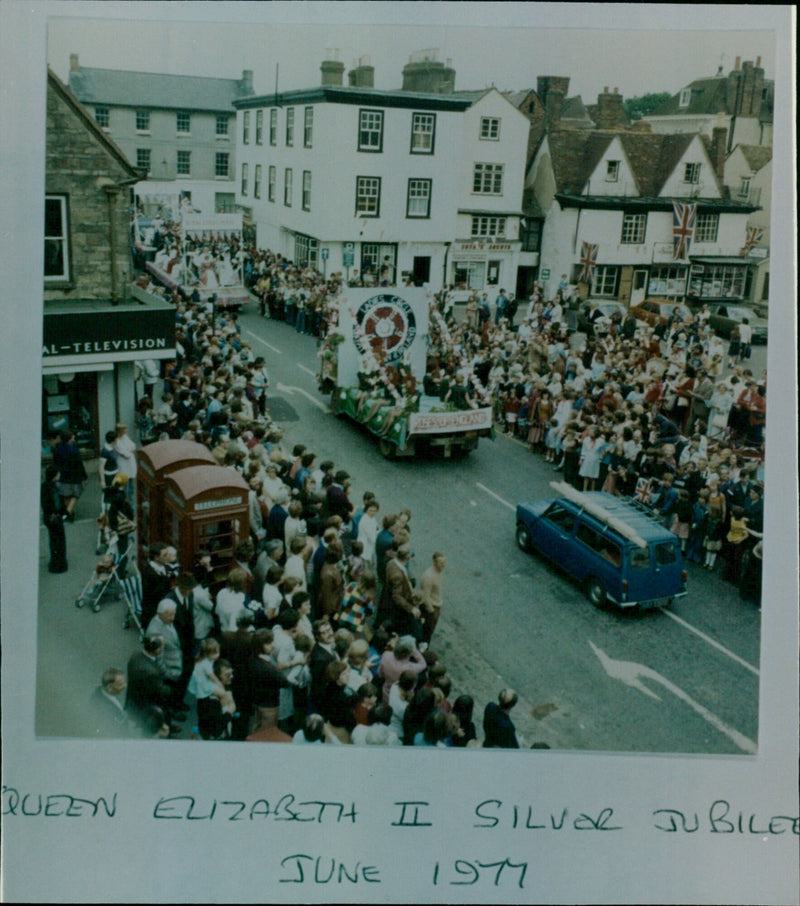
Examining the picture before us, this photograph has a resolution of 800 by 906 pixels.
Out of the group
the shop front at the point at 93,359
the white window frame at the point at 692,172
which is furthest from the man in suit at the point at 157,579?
the white window frame at the point at 692,172

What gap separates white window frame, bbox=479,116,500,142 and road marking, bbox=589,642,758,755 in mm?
3904

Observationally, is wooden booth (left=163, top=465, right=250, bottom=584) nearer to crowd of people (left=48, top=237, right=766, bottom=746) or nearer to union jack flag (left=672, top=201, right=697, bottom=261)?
crowd of people (left=48, top=237, right=766, bottom=746)

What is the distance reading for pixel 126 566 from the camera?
573 centimetres

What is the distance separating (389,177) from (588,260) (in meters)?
1.80

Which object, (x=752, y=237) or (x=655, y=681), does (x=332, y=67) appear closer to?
(x=752, y=237)

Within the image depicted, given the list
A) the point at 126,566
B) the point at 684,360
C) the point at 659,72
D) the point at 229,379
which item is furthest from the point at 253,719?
the point at 659,72

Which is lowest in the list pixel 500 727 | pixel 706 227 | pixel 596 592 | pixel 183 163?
pixel 500 727

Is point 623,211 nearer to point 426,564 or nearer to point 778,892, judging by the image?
point 426,564

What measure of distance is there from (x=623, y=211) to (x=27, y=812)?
6.29 metres

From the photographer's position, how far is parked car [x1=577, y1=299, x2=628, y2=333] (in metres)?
6.58

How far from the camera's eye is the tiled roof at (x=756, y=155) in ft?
17.5

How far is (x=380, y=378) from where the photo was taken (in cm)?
734

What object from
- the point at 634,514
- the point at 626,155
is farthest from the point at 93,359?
the point at 634,514

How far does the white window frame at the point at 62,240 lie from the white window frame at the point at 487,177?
3.05 metres
